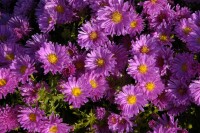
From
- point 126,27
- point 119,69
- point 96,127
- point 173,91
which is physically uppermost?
point 126,27

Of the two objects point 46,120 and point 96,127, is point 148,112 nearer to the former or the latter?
point 96,127

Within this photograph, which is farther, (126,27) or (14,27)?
(14,27)

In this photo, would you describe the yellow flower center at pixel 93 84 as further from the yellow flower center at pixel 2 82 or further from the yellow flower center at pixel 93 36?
the yellow flower center at pixel 2 82

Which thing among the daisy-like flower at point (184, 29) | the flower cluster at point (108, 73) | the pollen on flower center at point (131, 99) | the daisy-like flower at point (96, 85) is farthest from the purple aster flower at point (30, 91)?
the daisy-like flower at point (184, 29)

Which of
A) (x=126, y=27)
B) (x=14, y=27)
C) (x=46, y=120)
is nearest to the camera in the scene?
(x=46, y=120)

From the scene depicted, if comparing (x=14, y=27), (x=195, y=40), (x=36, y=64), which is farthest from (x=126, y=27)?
(x=14, y=27)

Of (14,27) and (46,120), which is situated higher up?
(14,27)

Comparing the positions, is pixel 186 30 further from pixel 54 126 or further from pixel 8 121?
pixel 8 121
